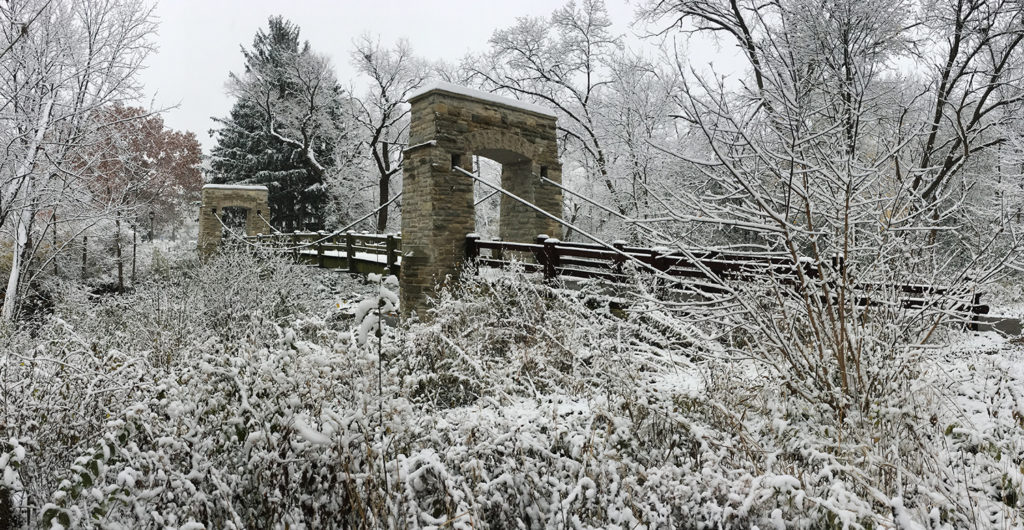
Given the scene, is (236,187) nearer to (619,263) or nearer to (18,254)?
(18,254)

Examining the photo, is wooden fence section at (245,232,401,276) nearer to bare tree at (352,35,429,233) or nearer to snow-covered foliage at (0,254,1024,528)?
bare tree at (352,35,429,233)

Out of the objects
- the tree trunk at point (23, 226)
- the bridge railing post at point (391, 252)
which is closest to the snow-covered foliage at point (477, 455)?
the tree trunk at point (23, 226)

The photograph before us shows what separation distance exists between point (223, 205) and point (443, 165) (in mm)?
13571

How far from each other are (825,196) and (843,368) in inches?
33.0

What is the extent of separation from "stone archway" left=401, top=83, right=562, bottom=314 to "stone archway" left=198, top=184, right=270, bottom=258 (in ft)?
38.4

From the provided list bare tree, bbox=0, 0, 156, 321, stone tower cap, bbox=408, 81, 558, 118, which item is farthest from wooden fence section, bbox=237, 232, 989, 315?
bare tree, bbox=0, 0, 156, 321

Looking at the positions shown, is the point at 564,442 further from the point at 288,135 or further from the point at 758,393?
the point at 288,135

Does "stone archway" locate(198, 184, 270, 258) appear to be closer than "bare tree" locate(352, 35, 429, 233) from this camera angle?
Yes

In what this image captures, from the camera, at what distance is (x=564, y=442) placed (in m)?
2.72

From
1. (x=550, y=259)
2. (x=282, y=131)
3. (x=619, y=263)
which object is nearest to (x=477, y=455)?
(x=619, y=263)

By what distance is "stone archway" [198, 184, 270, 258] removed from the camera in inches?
714

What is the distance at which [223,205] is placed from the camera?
60.6 ft

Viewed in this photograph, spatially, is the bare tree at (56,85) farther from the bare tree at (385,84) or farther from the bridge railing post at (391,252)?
the bare tree at (385,84)

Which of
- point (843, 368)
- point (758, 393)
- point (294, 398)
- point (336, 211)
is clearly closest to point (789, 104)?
point (843, 368)
